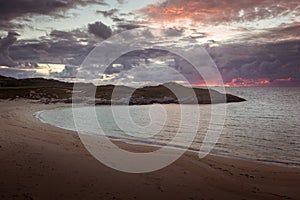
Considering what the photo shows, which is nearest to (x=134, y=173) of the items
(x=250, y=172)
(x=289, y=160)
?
(x=250, y=172)

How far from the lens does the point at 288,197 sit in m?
10.3

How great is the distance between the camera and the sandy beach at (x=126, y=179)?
9.33 meters

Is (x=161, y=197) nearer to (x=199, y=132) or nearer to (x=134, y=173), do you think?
(x=134, y=173)

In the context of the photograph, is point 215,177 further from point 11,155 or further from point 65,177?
point 11,155

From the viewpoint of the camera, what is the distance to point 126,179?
11.2 m

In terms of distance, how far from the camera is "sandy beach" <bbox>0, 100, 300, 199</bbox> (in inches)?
367

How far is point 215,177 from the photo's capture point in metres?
12.5

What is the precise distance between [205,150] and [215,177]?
24.0ft

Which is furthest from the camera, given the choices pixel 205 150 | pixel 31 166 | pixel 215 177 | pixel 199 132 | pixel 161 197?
pixel 199 132

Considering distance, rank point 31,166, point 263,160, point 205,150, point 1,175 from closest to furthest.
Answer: point 1,175 < point 31,166 < point 263,160 < point 205,150

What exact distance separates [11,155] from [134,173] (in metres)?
6.42

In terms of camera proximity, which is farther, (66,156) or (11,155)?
(66,156)

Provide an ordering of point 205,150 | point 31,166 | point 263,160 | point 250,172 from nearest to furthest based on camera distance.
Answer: point 31,166, point 250,172, point 263,160, point 205,150

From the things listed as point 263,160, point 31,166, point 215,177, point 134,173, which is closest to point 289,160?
point 263,160
